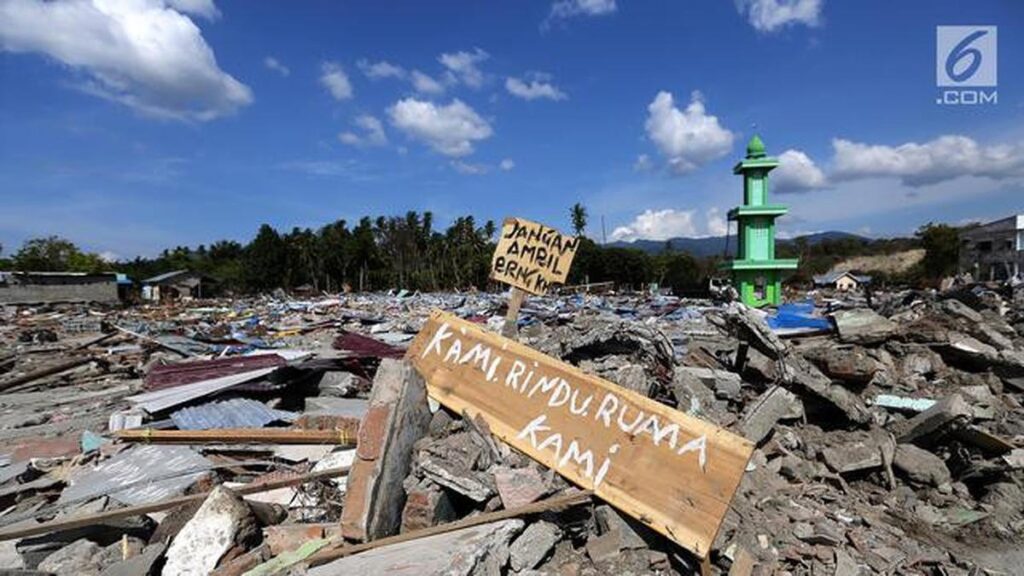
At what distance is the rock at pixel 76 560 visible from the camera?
297cm

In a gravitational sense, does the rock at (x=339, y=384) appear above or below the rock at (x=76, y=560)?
above

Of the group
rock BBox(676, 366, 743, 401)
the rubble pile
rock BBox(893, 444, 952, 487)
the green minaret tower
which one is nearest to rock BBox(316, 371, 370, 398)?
the rubble pile

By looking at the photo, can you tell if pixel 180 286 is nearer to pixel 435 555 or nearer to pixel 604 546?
pixel 435 555

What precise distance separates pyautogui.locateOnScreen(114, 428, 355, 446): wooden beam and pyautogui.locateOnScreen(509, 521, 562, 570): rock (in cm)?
230

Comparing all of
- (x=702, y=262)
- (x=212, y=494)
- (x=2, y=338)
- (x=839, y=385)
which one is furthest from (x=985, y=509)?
(x=702, y=262)

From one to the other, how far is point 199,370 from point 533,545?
5743 mm

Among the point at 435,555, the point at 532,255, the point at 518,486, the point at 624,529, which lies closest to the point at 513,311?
the point at 532,255

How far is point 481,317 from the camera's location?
1562 cm

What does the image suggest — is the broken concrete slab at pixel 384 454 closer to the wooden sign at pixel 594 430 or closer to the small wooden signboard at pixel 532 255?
the wooden sign at pixel 594 430

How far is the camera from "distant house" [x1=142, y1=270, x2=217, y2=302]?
49.7 metres

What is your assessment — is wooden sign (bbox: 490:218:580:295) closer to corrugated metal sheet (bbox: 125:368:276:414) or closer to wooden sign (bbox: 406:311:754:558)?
wooden sign (bbox: 406:311:754:558)

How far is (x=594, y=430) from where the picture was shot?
3.13m

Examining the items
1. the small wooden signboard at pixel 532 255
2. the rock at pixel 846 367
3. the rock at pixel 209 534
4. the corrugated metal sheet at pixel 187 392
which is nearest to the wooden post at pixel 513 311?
the small wooden signboard at pixel 532 255

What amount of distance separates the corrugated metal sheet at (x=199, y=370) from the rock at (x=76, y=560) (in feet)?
12.1
